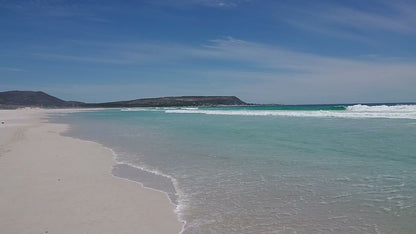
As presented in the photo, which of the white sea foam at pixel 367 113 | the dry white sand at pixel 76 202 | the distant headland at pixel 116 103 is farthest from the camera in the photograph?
the distant headland at pixel 116 103

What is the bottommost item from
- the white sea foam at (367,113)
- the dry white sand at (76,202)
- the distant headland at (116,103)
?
the dry white sand at (76,202)

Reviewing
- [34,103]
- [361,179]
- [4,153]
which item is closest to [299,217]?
[361,179]

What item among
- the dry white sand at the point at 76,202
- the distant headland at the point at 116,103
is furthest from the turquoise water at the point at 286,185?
the distant headland at the point at 116,103

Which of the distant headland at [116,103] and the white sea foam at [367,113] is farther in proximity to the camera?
the distant headland at [116,103]

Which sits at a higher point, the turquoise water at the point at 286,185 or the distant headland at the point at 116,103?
the distant headland at the point at 116,103

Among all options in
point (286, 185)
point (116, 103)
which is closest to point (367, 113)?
point (286, 185)

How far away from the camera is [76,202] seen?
16.8 feet

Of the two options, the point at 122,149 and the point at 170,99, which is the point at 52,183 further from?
the point at 170,99

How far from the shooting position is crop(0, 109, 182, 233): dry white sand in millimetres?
4180

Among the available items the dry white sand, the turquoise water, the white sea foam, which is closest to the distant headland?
the white sea foam

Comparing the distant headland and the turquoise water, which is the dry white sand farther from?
the distant headland

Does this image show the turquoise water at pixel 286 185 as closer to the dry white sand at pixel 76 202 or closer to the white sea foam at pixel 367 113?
the dry white sand at pixel 76 202

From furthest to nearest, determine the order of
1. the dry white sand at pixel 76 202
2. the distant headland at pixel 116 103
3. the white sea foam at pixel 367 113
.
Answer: the distant headland at pixel 116 103, the white sea foam at pixel 367 113, the dry white sand at pixel 76 202

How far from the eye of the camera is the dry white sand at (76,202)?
4.18m
